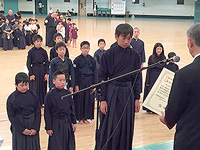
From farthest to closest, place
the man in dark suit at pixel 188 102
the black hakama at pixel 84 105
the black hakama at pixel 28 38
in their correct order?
the black hakama at pixel 28 38
the black hakama at pixel 84 105
the man in dark suit at pixel 188 102

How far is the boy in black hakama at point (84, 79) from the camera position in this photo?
7270 mm

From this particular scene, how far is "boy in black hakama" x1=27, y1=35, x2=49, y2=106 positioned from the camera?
25.8ft

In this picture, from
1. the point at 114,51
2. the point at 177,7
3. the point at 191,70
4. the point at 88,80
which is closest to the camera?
the point at 191,70

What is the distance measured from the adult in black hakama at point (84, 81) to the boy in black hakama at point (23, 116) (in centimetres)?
244

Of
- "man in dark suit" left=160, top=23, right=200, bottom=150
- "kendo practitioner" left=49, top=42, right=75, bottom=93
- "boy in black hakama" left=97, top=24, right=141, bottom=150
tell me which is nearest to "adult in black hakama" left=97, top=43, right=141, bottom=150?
"boy in black hakama" left=97, top=24, right=141, bottom=150

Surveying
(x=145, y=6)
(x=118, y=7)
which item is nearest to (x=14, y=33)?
(x=118, y=7)

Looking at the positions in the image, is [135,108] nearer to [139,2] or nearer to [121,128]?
[121,128]

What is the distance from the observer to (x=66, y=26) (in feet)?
62.1

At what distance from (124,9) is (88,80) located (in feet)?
130

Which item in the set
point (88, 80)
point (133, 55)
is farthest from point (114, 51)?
point (88, 80)

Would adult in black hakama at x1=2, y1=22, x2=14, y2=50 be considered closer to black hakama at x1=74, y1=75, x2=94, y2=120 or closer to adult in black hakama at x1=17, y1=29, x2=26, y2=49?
adult in black hakama at x1=17, y1=29, x2=26, y2=49

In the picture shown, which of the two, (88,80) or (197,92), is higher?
(197,92)

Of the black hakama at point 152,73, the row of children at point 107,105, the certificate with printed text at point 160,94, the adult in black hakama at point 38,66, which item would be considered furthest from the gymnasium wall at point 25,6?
the certificate with printed text at point 160,94

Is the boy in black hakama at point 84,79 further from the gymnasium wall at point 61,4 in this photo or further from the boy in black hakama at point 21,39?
the gymnasium wall at point 61,4
